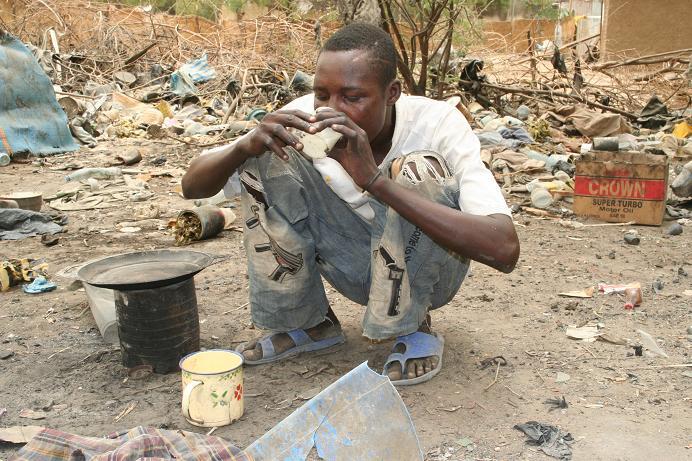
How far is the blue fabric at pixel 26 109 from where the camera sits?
22.1 feet

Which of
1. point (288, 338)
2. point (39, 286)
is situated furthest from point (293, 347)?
point (39, 286)

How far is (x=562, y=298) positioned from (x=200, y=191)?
1686 millimetres

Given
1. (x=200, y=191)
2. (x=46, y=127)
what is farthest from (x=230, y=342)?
(x=46, y=127)

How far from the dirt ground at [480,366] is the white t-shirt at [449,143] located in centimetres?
63

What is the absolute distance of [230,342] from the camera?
2.63 metres

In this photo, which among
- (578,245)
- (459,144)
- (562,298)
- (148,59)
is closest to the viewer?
(459,144)

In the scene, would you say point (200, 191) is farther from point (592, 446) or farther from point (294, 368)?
point (592, 446)

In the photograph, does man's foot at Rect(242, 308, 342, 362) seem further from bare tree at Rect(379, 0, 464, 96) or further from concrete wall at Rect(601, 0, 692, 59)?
concrete wall at Rect(601, 0, 692, 59)

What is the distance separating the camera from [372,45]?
2092 mm

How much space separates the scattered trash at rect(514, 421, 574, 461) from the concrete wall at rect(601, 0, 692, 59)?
1056cm

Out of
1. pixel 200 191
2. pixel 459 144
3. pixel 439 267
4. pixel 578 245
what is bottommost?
pixel 578 245

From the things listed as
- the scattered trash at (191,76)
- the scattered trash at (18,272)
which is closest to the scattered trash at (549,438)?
the scattered trash at (18,272)

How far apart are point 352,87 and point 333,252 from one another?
57 cm

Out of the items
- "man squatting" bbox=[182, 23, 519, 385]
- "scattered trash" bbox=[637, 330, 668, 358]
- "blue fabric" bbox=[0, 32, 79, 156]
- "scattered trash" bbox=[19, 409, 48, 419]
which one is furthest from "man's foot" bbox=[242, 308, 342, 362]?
"blue fabric" bbox=[0, 32, 79, 156]
